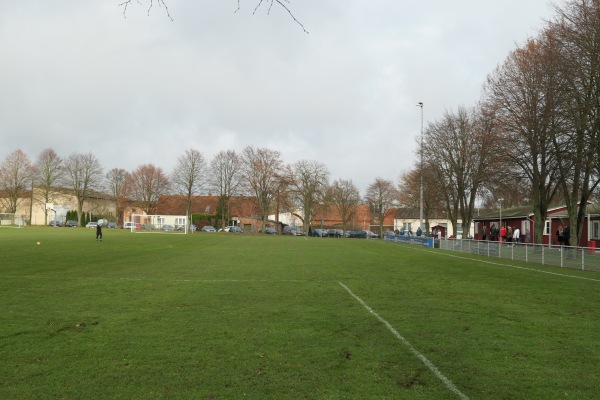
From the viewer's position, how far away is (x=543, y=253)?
2356cm

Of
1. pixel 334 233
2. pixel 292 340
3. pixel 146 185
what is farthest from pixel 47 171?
pixel 292 340

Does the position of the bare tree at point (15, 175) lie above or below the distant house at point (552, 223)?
above

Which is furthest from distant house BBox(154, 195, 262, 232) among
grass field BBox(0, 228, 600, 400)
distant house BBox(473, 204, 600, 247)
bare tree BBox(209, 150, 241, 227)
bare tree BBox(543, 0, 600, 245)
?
grass field BBox(0, 228, 600, 400)

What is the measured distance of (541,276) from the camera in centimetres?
1770

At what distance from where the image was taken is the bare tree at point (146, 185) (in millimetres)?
83500

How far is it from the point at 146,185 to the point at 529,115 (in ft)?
227

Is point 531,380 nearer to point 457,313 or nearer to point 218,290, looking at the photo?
point 457,313

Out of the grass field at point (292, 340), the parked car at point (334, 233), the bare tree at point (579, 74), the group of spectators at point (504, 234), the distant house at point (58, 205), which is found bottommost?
the grass field at point (292, 340)

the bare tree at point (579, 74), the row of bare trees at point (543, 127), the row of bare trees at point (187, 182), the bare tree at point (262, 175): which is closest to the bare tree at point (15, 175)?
the row of bare trees at point (187, 182)

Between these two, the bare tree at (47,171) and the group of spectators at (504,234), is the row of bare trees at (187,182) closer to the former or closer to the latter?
the bare tree at (47,171)

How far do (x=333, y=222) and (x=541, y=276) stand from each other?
9502 cm

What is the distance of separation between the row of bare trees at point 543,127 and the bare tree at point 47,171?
65.0 meters

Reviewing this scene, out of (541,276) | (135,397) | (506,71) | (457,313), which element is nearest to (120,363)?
(135,397)

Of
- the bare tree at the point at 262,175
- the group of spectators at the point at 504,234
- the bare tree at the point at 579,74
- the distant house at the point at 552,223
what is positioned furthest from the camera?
the bare tree at the point at 262,175
